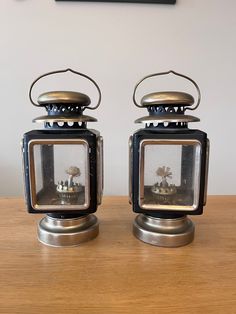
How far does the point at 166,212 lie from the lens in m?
0.48

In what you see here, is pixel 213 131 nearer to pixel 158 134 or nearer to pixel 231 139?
pixel 231 139

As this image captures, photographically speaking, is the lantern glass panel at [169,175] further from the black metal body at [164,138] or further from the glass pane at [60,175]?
the glass pane at [60,175]

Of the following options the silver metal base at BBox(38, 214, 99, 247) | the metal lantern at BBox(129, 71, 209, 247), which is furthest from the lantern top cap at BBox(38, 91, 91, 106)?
the silver metal base at BBox(38, 214, 99, 247)

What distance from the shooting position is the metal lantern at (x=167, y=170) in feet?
1.48

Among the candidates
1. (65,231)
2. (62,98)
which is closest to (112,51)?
(62,98)

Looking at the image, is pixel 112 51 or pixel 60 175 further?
pixel 112 51

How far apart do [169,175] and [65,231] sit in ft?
0.76

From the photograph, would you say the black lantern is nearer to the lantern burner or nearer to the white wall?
the lantern burner

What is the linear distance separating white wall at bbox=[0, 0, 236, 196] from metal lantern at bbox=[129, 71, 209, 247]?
0.60m

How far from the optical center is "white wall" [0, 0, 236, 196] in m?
1.00

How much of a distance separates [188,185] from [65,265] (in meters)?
0.27

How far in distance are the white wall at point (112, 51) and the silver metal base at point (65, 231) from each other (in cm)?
64

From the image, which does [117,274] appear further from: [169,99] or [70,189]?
[169,99]

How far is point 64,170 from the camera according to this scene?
53 centimetres
